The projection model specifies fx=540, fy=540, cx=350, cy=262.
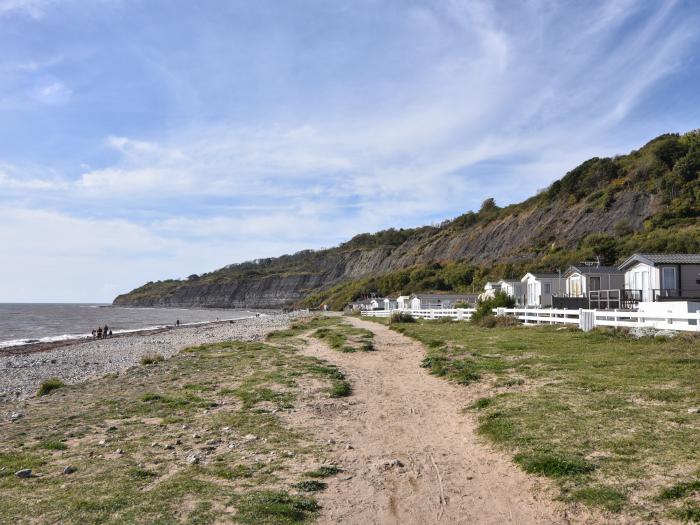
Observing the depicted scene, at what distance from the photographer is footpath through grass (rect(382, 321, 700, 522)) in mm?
5648

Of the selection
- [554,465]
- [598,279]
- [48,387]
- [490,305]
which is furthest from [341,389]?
[598,279]

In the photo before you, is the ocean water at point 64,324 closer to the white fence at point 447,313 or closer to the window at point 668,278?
the white fence at point 447,313

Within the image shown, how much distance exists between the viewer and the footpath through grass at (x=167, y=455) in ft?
19.1

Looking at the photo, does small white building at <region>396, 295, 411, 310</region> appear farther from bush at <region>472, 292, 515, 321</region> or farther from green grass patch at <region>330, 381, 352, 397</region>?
green grass patch at <region>330, 381, 352, 397</region>

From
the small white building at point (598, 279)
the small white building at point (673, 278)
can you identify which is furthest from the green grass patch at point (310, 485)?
the small white building at point (598, 279)

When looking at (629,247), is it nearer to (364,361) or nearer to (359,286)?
(364,361)

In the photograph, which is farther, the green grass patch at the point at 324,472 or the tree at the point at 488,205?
the tree at the point at 488,205

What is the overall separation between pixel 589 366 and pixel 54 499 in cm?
1117

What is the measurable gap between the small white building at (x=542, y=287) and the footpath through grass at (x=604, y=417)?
99.9 ft

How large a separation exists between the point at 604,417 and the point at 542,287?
41.4 meters

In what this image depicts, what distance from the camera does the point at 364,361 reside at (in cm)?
1880

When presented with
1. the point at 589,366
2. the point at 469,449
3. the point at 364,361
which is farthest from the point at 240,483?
the point at 364,361

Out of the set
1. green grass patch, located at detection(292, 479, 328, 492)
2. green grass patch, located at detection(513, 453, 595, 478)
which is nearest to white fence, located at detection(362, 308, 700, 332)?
green grass patch, located at detection(513, 453, 595, 478)

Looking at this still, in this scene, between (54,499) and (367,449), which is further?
(367,449)
